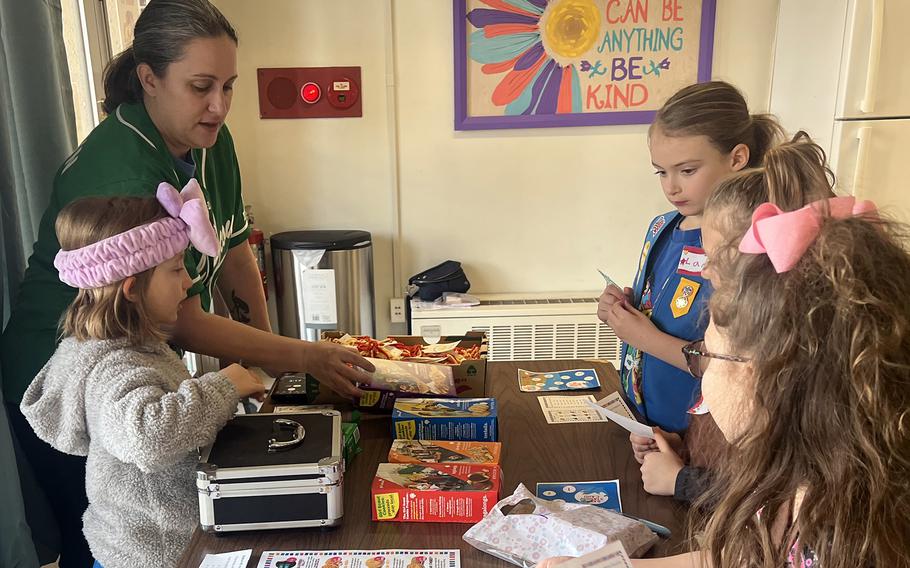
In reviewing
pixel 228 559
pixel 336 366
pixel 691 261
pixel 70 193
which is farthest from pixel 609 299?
pixel 70 193

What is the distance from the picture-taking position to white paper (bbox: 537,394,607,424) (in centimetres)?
149

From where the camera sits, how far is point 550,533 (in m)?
1.02

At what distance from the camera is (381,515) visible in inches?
43.4

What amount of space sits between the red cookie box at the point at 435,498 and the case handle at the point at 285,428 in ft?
0.48

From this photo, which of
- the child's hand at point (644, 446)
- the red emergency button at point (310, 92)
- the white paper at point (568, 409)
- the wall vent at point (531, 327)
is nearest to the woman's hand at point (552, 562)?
the child's hand at point (644, 446)

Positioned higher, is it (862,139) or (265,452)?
(862,139)

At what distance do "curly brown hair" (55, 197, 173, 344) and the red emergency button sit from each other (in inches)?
85.6

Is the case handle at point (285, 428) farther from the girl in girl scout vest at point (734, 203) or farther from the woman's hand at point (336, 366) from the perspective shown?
the girl in girl scout vest at point (734, 203)

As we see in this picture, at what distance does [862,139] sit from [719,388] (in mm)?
2516

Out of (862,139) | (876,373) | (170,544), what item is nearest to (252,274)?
(170,544)

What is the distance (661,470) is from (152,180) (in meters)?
1.12

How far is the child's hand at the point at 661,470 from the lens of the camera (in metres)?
1.17

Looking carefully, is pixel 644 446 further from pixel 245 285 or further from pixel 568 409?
pixel 245 285

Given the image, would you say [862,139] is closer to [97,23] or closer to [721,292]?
[721,292]
